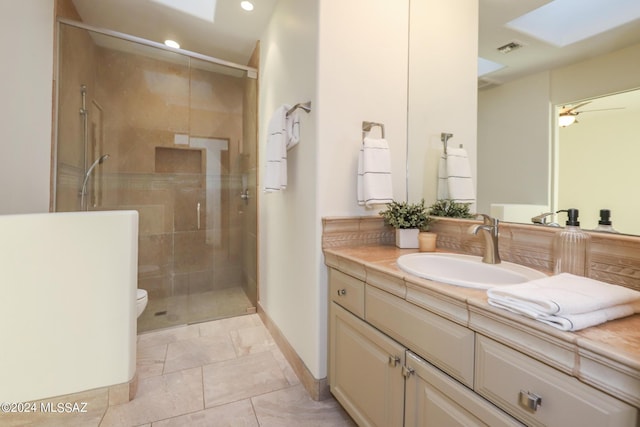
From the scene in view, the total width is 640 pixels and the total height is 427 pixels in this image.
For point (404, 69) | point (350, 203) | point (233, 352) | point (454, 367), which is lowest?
point (233, 352)

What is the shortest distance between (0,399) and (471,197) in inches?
97.9

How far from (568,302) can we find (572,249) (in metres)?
0.47

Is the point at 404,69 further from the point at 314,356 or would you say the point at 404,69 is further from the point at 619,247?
the point at 314,356

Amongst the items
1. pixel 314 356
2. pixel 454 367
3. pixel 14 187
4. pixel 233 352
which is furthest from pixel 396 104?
pixel 14 187

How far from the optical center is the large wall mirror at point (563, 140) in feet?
2.85

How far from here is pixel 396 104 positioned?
1.70m

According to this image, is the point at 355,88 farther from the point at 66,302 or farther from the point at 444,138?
the point at 66,302

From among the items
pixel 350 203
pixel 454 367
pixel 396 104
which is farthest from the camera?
pixel 396 104

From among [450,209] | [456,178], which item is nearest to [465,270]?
[450,209]

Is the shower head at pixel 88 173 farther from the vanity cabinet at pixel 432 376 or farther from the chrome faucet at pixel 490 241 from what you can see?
the chrome faucet at pixel 490 241

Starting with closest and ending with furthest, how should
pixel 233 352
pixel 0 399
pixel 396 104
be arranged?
pixel 0 399 < pixel 396 104 < pixel 233 352

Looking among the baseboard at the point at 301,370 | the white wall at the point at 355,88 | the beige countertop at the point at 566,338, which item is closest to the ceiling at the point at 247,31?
the white wall at the point at 355,88

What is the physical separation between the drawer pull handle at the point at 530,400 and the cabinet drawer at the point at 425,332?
0.43 ft

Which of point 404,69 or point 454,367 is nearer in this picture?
point 454,367
